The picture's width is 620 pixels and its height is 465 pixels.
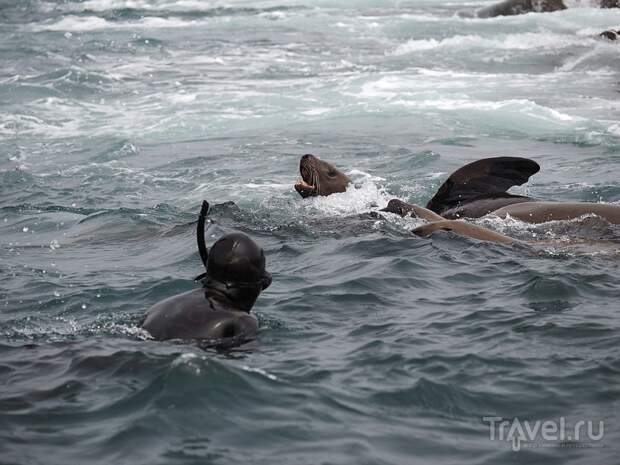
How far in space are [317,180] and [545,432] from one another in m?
6.35

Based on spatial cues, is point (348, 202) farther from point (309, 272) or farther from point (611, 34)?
point (611, 34)

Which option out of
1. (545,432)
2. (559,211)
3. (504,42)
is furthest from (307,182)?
(504,42)

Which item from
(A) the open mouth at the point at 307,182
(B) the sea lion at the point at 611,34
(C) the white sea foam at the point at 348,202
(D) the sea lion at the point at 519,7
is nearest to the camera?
(C) the white sea foam at the point at 348,202

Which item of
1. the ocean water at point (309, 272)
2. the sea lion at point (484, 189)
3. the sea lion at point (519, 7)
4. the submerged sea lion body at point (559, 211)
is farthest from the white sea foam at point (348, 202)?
the sea lion at point (519, 7)

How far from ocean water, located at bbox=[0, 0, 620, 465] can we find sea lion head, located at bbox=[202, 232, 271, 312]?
0.35 meters

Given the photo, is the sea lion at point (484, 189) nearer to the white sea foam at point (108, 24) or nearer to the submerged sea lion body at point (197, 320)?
the submerged sea lion body at point (197, 320)

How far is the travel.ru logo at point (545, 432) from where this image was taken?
16.0 feet

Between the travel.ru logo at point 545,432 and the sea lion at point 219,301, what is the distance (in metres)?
1.58

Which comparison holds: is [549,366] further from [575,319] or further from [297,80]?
[297,80]

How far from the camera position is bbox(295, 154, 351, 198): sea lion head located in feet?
36.1

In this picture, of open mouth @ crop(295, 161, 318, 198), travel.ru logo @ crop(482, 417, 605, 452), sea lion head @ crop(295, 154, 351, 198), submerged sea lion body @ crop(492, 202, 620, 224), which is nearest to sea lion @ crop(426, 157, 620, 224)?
submerged sea lion body @ crop(492, 202, 620, 224)

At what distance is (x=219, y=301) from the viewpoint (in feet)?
19.6

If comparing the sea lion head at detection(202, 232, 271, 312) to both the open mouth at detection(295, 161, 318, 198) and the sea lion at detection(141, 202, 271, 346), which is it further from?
the open mouth at detection(295, 161, 318, 198)

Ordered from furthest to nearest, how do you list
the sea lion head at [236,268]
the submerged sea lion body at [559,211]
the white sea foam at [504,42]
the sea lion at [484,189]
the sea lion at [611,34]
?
the white sea foam at [504,42], the sea lion at [611,34], the sea lion at [484,189], the submerged sea lion body at [559,211], the sea lion head at [236,268]
